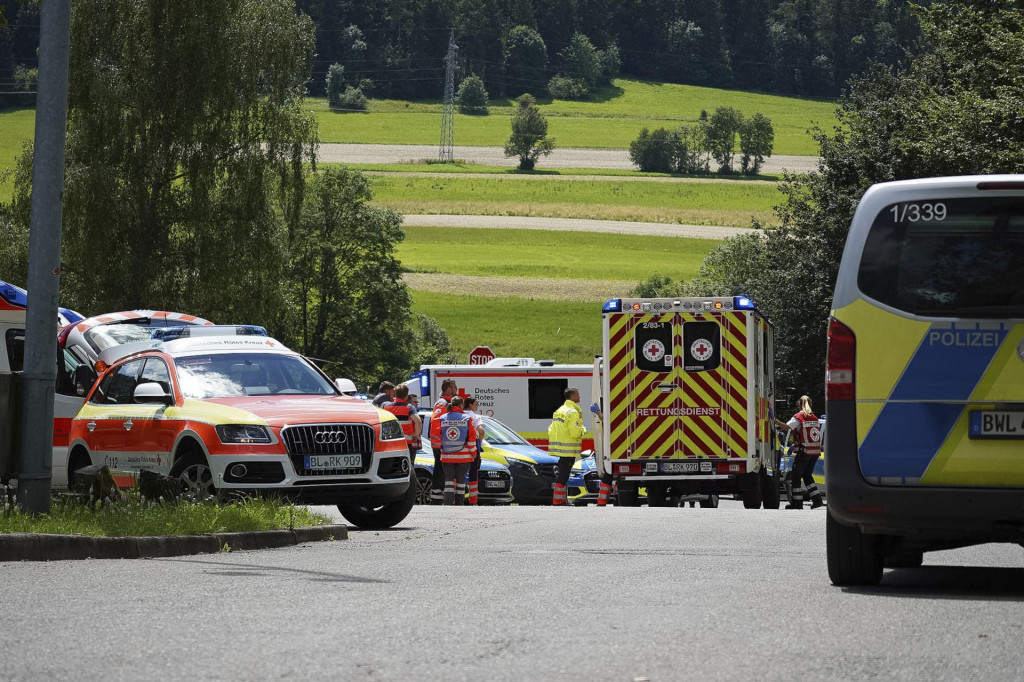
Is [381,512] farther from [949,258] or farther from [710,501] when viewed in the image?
[710,501]

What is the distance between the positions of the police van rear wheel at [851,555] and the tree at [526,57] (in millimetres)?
177208

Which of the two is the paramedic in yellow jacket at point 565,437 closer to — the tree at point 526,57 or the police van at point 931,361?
the police van at point 931,361

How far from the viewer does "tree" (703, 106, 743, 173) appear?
140875 mm

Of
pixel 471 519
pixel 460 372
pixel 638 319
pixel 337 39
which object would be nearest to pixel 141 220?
pixel 460 372

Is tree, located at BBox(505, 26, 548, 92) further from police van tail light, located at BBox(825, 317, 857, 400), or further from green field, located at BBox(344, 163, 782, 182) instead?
police van tail light, located at BBox(825, 317, 857, 400)

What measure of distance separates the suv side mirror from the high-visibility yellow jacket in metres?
9.86

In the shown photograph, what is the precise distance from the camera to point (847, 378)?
29.5 feet

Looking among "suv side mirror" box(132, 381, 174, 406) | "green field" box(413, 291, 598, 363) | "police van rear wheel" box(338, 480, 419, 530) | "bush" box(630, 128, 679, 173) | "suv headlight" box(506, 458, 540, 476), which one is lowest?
"green field" box(413, 291, 598, 363)

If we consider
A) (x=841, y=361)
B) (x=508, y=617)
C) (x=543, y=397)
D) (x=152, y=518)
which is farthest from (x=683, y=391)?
(x=508, y=617)

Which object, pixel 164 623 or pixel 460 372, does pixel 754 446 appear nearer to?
pixel 460 372

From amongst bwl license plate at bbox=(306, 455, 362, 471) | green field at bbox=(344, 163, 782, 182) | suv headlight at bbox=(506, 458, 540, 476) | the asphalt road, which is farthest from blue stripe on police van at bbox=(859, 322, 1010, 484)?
green field at bbox=(344, 163, 782, 182)

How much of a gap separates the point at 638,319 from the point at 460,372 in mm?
13264

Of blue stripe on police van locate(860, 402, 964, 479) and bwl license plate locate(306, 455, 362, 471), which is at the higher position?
blue stripe on police van locate(860, 402, 964, 479)

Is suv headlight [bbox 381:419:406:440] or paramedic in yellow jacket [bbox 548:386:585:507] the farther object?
paramedic in yellow jacket [bbox 548:386:585:507]
